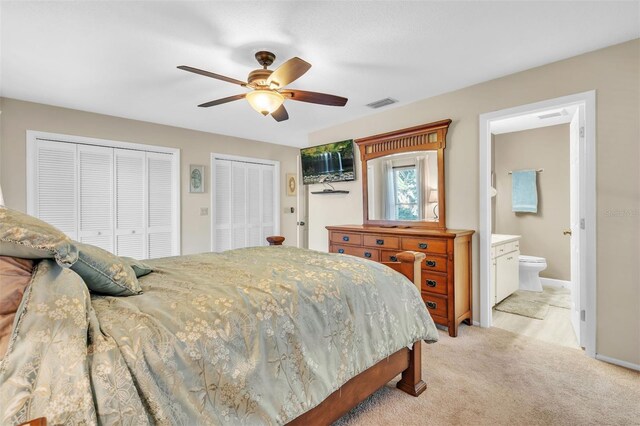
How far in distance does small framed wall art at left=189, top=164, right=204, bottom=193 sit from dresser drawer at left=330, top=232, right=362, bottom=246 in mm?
2354

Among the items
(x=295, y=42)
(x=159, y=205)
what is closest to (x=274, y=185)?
(x=159, y=205)

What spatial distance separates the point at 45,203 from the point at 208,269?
127 inches

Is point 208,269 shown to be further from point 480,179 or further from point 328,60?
point 480,179

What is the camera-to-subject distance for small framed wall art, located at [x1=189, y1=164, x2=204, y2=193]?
483 cm

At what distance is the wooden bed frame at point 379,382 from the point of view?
1.47m

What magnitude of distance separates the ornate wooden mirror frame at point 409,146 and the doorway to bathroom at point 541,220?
1.35 feet

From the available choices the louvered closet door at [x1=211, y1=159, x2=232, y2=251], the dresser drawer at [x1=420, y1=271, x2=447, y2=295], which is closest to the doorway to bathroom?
the dresser drawer at [x1=420, y1=271, x2=447, y2=295]

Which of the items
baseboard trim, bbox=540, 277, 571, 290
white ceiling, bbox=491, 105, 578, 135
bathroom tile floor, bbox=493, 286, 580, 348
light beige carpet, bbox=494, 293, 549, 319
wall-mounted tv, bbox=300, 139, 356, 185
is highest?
white ceiling, bbox=491, 105, 578, 135

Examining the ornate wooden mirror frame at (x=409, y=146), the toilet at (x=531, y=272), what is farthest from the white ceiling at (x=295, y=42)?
the toilet at (x=531, y=272)

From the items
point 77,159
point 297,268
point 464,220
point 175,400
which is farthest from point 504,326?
point 77,159

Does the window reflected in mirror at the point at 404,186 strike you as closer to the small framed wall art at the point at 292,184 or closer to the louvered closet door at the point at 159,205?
the small framed wall art at the point at 292,184

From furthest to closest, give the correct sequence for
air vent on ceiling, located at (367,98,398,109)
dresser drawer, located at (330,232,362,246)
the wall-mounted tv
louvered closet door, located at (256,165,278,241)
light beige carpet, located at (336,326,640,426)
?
louvered closet door, located at (256,165,278,241)
the wall-mounted tv
dresser drawer, located at (330,232,362,246)
air vent on ceiling, located at (367,98,398,109)
light beige carpet, located at (336,326,640,426)

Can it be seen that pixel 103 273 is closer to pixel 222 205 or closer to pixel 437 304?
pixel 437 304

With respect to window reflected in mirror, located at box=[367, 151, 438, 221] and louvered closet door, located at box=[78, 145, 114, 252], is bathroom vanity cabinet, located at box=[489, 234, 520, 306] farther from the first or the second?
louvered closet door, located at box=[78, 145, 114, 252]
